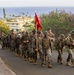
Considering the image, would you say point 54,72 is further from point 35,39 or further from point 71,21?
point 71,21

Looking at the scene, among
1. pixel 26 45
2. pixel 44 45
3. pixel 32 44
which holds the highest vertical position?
pixel 44 45

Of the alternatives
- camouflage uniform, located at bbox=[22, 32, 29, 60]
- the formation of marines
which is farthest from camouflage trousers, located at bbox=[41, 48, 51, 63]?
camouflage uniform, located at bbox=[22, 32, 29, 60]

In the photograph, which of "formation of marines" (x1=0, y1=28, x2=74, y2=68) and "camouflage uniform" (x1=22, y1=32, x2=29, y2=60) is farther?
"camouflage uniform" (x1=22, y1=32, x2=29, y2=60)

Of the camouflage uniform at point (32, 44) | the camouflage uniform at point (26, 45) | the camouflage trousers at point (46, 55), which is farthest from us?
the camouflage uniform at point (26, 45)

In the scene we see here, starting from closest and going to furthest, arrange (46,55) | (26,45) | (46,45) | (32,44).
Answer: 1. (46,45)
2. (46,55)
3. (32,44)
4. (26,45)

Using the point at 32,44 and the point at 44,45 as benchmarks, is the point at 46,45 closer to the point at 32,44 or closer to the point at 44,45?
the point at 44,45

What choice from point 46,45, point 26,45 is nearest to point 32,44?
point 46,45

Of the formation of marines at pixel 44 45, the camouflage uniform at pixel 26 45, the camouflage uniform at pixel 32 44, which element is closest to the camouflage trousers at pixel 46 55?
the formation of marines at pixel 44 45

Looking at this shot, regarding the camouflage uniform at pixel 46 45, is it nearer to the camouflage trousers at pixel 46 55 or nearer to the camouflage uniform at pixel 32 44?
the camouflage trousers at pixel 46 55

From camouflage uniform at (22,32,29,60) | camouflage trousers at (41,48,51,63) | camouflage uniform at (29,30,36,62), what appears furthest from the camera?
camouflage uniform at (22,32,29,60)

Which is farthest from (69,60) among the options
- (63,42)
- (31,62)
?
(31,62)

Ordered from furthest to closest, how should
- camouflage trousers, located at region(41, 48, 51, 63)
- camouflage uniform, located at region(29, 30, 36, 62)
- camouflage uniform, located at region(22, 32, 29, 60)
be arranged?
camouflage uniform, located at region(22, 32, 29, 60) → camouflage uniform, located at region(29, 30, 36, 62) → camouflage trousers, located at region(41, 48, 51, 63)

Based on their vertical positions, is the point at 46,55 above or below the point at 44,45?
below

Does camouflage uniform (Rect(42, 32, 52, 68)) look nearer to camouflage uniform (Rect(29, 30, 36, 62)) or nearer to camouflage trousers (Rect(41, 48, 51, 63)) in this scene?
camouflage trousers (Rect(41, 48, 51, 63))
